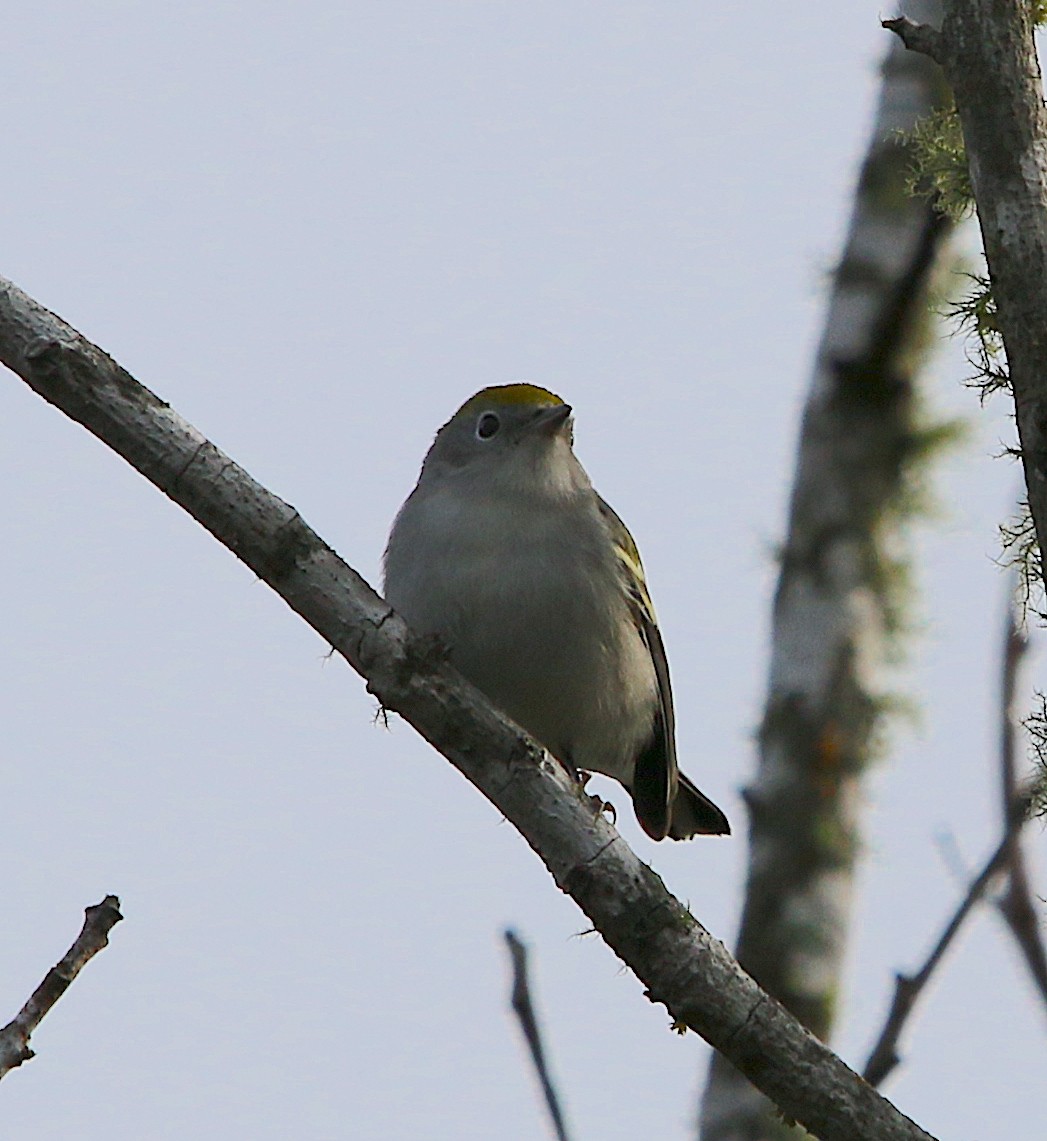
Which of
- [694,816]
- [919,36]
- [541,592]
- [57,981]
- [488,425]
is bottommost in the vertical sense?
[57,981]

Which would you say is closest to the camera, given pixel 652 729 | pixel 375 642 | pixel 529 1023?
pixel 375 642

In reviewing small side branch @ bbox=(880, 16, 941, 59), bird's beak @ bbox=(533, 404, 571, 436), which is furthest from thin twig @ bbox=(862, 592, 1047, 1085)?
bird's beak @ bbox=(533, 404, 571, 436)

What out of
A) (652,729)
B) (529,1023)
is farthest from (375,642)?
(652,729)

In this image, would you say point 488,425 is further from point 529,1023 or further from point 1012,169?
point 1012,169

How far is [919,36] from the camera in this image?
3.07 m

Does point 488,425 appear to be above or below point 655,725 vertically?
above

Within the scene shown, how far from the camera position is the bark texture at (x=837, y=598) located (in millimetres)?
6000

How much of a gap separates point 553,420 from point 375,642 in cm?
254

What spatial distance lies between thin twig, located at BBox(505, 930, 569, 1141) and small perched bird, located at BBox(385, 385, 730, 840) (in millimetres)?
1475

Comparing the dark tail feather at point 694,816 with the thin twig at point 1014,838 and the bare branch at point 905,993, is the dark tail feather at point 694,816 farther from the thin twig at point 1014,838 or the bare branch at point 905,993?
the thin twig at point 1014,838

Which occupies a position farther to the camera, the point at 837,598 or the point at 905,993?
the point at 837,598

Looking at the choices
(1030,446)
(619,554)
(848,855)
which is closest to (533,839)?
(1030,446)

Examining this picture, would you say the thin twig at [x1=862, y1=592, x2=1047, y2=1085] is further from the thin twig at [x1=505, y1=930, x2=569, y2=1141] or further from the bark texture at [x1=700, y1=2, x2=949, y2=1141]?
the bark texture at [x1=700, y1=2, x2=949, y2=1141]

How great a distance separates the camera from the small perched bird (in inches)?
204
